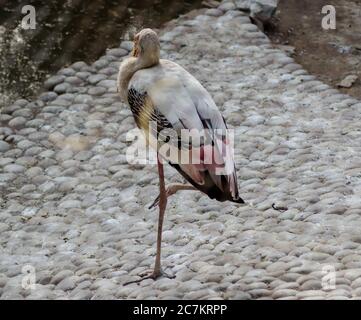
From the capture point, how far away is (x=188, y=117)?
4812 mm

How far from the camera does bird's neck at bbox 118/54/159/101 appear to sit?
17.3 feet

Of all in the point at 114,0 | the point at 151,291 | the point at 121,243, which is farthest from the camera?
the point at 114,0

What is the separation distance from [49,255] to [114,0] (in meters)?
3.99

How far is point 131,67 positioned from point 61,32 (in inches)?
130

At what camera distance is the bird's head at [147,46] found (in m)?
5.26

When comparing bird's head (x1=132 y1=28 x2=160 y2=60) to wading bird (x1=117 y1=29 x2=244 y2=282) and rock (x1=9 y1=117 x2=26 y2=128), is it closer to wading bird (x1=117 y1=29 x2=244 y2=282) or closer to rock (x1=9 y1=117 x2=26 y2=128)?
wading bird (x1=117 y1=29 x2=244 y2=282)

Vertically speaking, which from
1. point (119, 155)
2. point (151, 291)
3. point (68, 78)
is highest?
point (68, 78)

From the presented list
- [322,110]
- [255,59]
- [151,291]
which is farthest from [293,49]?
[151,291]

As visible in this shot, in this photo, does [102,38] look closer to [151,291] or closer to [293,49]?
[293,49]

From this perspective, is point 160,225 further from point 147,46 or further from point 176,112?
point 147,46

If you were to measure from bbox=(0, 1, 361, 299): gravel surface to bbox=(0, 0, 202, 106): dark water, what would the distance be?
23cm

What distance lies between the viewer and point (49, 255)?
5727mm

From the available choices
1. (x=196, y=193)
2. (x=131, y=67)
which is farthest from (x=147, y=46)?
(x=196, y=193)

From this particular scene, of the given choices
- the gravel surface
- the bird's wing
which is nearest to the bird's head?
the bird's wing
